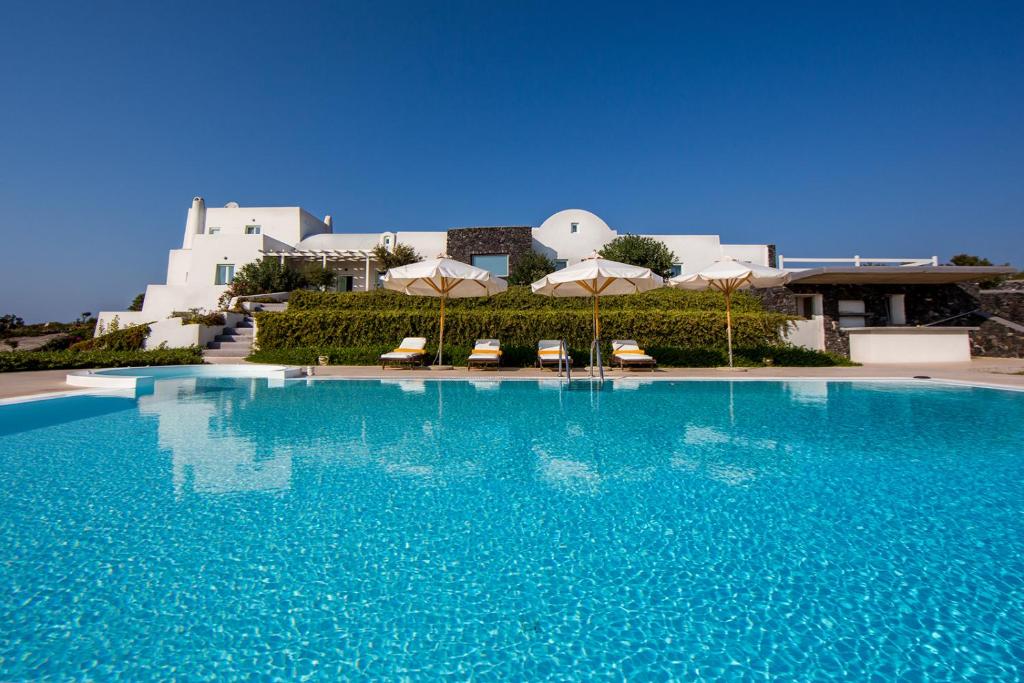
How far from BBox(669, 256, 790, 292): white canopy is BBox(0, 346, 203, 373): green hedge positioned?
15.6 meters

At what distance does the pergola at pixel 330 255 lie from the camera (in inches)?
1085

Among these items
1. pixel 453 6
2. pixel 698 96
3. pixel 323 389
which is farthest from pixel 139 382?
pixel 698 96

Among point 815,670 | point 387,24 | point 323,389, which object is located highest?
point 387,24

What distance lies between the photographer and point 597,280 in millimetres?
11508

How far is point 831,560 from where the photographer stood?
2.69 m

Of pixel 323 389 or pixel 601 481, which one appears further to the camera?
pixel 323 389

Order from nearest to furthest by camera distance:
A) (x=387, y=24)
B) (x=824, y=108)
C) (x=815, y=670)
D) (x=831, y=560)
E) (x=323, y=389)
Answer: (x=815, y=670) < (x=831, y=560) < (x=323, y=389) < (x=387, y=24) < (x=824, y=108)

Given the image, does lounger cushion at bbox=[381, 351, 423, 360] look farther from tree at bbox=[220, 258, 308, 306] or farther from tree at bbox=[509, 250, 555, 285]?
tree at bbox=[220, 258, 308, 306]

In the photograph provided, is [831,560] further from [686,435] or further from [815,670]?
[686,435]

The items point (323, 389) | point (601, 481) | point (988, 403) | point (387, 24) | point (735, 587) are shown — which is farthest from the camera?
point (387, 24)

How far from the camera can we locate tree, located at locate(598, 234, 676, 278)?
2394 centimetres

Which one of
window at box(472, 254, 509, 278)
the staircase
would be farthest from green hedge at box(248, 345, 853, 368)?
window at box(472, 254, 509, 278)


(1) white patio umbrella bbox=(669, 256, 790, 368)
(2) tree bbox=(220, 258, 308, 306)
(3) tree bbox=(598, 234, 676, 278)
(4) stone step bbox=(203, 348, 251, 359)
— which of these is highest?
(3) tree bbox=(598, 234, 676, 278)

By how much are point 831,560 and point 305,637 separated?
2.91 m
